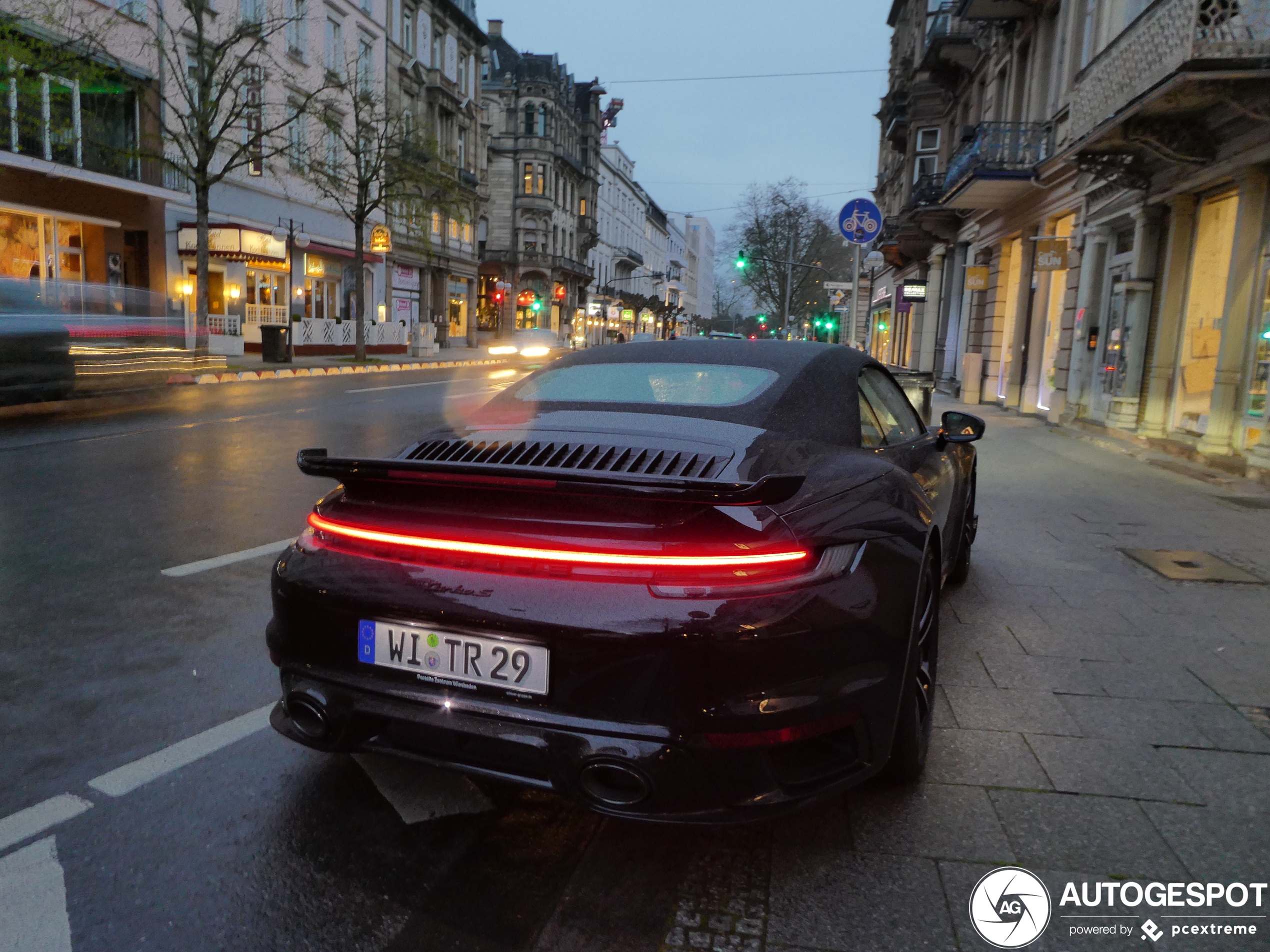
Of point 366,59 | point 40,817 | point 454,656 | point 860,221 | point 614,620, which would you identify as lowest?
point 40,817

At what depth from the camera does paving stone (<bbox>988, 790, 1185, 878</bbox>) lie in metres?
2.52

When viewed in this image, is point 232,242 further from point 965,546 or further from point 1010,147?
point 965,546

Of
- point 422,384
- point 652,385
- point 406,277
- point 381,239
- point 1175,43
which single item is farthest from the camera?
point 406,277

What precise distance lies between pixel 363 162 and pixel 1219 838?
125ft

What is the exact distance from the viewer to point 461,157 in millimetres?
49531

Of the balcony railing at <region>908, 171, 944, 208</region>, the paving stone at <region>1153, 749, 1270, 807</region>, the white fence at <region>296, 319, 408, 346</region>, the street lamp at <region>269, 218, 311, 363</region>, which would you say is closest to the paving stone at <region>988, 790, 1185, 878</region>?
the paving stone at <region>1153, 749, 1270, 807</region>

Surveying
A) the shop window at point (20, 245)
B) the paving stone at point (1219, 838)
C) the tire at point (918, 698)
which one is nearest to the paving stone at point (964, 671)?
the tire at point (918, 698)

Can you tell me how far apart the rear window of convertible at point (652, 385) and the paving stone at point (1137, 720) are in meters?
1.77

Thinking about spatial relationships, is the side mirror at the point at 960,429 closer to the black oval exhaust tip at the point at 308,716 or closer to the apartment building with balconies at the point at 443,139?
the black oval exhaust tip at the point at 308,716

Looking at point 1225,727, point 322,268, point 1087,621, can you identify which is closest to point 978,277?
point 1087,621

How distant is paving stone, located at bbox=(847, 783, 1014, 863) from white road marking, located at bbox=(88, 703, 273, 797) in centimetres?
200

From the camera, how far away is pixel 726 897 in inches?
92.0

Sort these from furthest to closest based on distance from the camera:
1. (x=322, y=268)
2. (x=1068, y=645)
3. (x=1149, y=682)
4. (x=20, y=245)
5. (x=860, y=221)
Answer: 1. (x=322, y=268)
2. (x=20, y=245)
3. (x=860, y=221)
4. (x=1068, y=645)
5. (x=1149, y=682)

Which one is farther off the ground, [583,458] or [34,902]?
[583,458]
